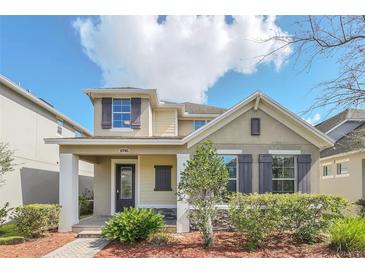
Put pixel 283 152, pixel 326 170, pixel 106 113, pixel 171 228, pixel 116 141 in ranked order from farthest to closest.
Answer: pixel 326 170 → pixel 106 113 → pixel 283 152 → pixel 116 141 → pixel 171 228

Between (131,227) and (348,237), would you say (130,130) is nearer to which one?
(131,227)

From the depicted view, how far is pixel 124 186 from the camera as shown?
13.2 m

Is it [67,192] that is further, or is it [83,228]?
[67,192]

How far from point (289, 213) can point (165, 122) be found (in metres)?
8.59

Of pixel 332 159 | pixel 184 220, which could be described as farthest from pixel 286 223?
pixel 332 159

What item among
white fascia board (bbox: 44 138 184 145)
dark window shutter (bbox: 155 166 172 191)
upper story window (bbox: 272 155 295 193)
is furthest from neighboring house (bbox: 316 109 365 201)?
dark window shutter (bbox: 155 166 172 191)

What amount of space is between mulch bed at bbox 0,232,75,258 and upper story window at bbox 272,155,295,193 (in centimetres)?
773

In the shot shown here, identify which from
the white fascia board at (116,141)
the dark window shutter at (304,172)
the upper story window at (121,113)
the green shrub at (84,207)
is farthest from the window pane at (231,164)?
the green shrub at (84,207)

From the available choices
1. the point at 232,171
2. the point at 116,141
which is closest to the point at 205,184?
the point at 232,171

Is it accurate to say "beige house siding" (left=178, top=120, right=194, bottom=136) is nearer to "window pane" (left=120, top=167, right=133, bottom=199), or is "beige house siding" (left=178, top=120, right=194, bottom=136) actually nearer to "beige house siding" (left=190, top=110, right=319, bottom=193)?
"window pane" (left=120, top=167, right=133, bottom=199)

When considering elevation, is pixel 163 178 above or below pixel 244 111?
below

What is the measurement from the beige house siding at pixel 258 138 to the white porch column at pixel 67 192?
4.81m

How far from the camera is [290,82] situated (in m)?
11.1
